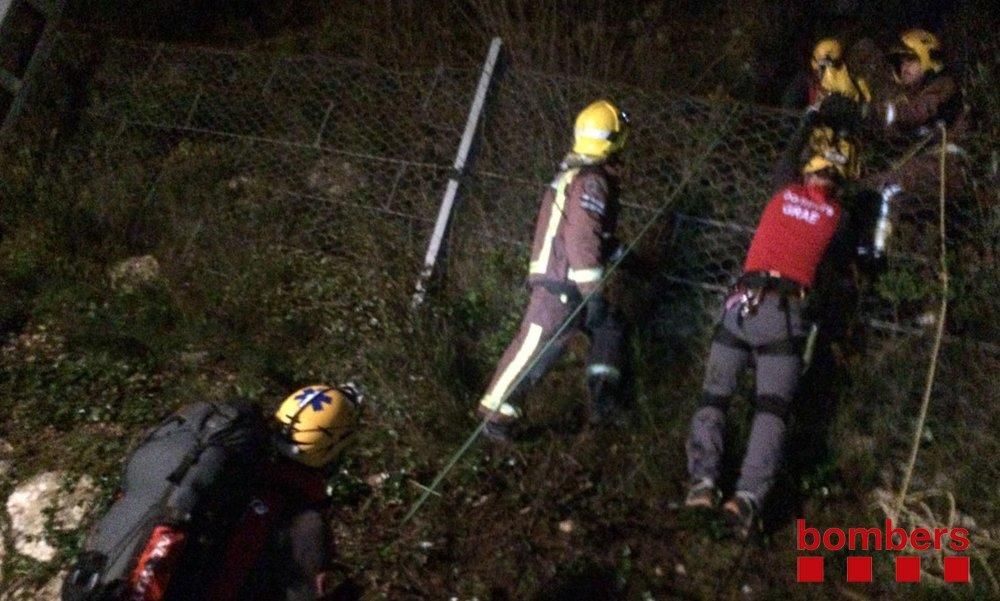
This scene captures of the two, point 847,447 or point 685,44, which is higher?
point 685,44

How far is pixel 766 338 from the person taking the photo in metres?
5.67

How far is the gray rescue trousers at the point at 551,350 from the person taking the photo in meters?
6.00

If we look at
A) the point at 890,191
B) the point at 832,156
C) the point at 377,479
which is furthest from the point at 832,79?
the point at 377,479

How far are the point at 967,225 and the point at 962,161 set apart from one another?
357 millimetres

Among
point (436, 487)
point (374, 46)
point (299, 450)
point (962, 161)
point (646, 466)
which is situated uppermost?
point (962, 161)

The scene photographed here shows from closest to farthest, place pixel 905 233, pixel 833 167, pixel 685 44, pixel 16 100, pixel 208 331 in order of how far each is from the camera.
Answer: pixel 833 167 < pixel 905 233 < pixel 208 331 < pixel 16 100 < pixel 685 44

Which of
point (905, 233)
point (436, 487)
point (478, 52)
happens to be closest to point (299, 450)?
point (436, 487)

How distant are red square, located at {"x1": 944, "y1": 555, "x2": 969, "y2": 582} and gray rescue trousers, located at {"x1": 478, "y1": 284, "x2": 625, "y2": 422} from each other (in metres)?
1.82

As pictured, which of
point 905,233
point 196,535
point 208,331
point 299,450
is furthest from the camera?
point 208,331

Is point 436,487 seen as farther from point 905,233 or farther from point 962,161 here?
point 962,161

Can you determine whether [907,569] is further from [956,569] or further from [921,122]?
[921,122]

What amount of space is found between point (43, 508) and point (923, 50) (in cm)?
570

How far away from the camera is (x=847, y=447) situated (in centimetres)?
604

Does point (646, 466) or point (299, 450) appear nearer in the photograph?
point (299, 450)
